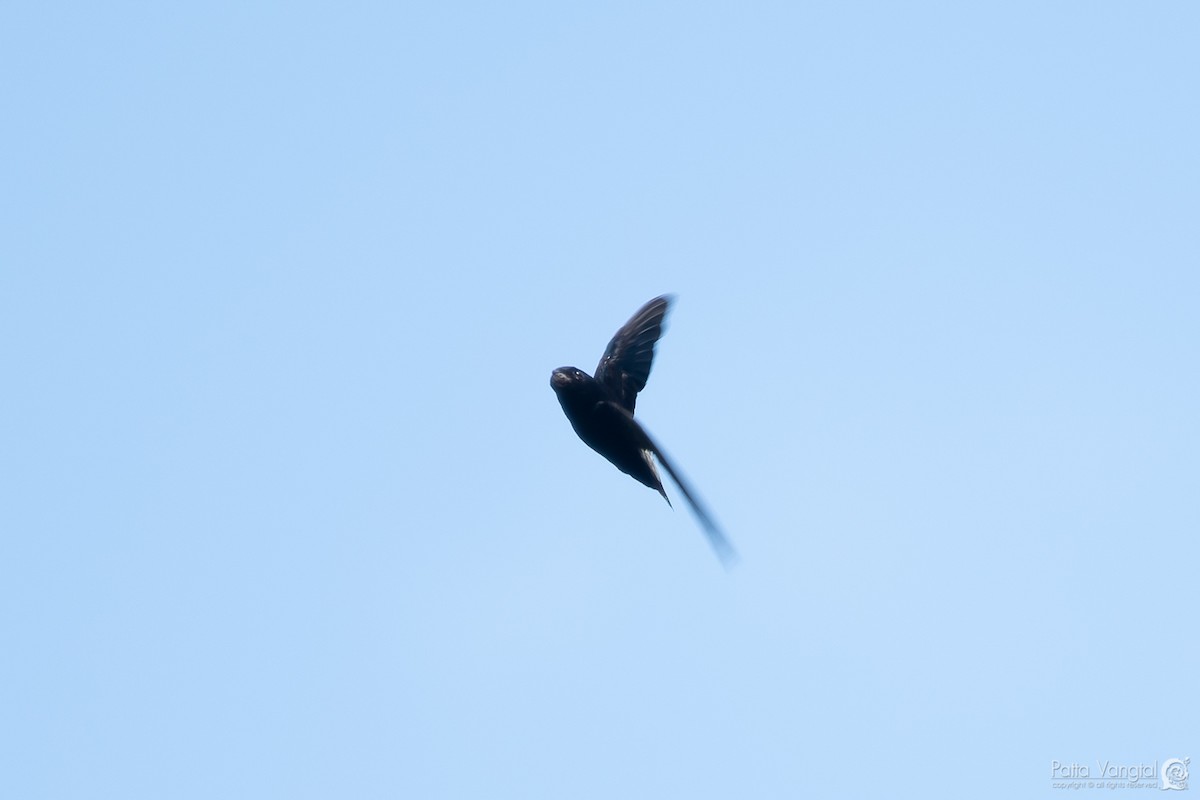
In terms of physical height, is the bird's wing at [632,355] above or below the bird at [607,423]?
above

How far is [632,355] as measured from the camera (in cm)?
1680

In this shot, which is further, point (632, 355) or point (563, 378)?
point (632, 355)

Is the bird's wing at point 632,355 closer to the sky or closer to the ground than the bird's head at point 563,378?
closer to the sky

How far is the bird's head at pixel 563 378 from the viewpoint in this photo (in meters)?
14.6

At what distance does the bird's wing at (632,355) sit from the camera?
16.1 metres

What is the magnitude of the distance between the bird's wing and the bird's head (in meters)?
0.85

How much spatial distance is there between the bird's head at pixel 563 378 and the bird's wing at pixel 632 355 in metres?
0.85

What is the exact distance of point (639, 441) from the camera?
581 inches

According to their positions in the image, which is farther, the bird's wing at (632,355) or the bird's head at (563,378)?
the bird's wing at (632,355)

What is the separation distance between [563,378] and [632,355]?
235 cm

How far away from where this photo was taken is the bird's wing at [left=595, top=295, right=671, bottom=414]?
16.1 metres

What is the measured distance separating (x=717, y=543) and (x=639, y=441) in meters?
2.88

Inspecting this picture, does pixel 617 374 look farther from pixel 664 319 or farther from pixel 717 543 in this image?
pixel 717 543

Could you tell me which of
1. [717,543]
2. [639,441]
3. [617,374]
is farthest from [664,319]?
[717,543]
